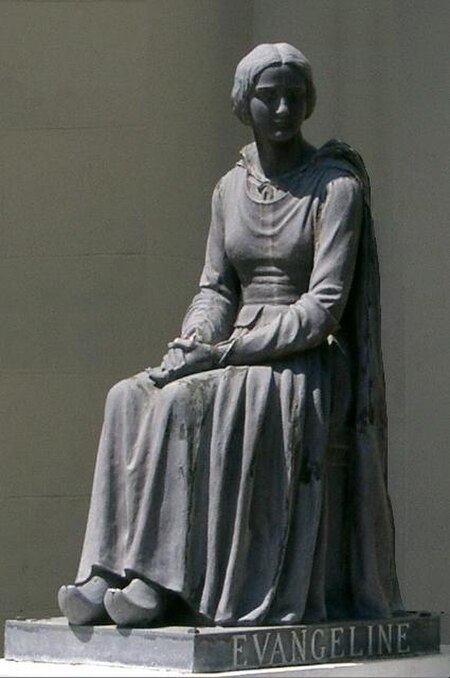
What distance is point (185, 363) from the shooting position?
809cm

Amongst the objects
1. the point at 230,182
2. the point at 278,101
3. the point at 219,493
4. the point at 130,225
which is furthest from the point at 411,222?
the point at 219,493

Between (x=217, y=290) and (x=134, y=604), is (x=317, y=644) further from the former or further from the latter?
(x=217, y=290)

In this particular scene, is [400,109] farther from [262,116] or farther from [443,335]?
[262,116]

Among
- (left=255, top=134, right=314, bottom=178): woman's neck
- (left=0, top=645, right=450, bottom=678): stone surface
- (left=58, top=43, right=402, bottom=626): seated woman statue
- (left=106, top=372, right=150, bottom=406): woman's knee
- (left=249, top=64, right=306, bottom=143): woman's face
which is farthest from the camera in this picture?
(left=255, top=134, right=314, bottom=178): woman's neck

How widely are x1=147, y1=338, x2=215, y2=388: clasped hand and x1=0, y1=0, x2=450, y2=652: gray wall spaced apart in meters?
2.29

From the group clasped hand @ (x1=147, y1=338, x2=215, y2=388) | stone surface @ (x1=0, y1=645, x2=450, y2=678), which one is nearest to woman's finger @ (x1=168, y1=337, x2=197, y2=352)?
clasped hand @ (x1=147, y1=338, x2=215, y2=388)

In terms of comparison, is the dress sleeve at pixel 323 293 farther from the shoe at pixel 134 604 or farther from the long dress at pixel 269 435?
the shoe at pixel 134 604

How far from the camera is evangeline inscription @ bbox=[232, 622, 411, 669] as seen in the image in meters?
7.78

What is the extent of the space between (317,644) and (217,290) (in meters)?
1.18

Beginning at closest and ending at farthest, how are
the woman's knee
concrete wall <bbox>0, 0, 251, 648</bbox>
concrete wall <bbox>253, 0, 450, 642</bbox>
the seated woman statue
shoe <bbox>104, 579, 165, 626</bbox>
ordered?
shoe <bbox>104, 579, 165, 626</bbox> → the seated woman statue → the woman's knee → concrete wall <bbox>253, 0, 450, 642</bbox> → concrete wall <bbox>0, 0, 251, 648</bbox>

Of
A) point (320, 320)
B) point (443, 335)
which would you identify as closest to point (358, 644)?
point (320, 320)

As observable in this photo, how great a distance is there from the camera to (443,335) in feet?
33.8

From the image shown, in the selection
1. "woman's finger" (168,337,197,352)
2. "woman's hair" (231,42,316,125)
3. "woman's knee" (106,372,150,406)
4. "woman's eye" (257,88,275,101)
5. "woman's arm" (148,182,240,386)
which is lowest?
"woman's knee" (106,372,150,406)

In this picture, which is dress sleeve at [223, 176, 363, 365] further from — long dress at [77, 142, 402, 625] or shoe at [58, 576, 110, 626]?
shoe at [58, 576, 110, 626]
